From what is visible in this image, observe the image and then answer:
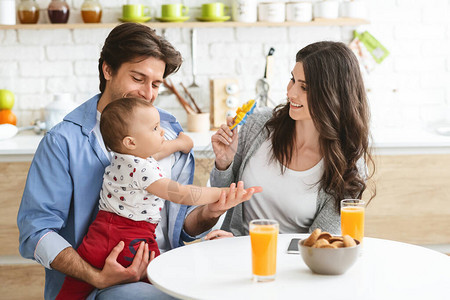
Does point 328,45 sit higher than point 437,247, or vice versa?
point 328,45

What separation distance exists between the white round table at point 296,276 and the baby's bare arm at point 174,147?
41 cm

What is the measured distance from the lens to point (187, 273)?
1.50 m

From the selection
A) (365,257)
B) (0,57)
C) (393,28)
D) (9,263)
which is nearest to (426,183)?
(393,28)

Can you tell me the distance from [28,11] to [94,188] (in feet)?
6.13

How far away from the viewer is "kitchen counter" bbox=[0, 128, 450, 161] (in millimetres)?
2977

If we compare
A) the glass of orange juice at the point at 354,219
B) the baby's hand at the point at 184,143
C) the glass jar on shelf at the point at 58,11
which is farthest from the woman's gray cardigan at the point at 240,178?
the glass jar on shelf at the point at 58,11

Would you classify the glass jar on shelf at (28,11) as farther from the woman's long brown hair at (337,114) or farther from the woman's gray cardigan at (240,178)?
the woman's long brown hair at (337,114)

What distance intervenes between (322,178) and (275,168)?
17 cm

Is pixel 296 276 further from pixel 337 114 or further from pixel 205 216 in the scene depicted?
pixel 337 114

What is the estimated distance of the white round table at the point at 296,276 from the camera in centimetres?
136

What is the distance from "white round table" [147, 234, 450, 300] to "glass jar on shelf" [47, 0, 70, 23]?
211 cm

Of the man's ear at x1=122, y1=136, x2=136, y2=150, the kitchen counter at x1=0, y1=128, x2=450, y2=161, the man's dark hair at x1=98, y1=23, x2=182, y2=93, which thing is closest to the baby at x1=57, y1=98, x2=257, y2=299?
the man's ear at x1=122, y1=136, x2=136, y2=150

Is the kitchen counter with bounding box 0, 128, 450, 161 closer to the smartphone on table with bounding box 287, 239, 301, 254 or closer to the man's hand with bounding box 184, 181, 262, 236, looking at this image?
the man's hand with bounding box 184, 181, 262, 236

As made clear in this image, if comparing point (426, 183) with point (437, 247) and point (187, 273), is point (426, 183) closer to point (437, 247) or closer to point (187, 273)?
point (437, 247)
